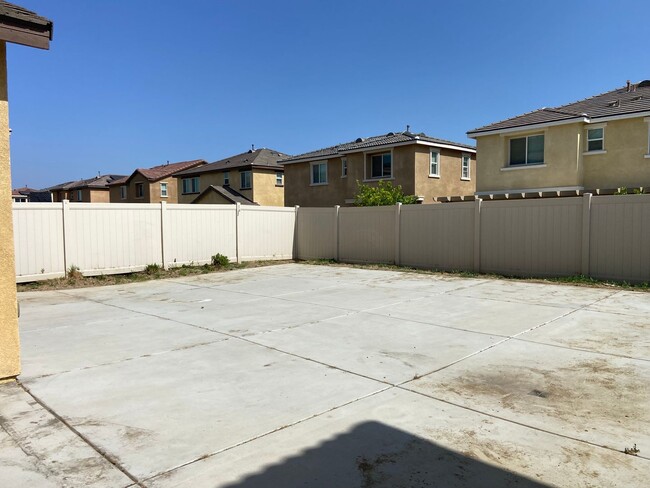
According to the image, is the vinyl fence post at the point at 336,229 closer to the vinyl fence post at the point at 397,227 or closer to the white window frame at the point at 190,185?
the vinyl fence post at the point at 397,227

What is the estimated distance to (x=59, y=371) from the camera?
5.75m

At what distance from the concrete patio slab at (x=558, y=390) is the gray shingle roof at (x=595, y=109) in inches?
625

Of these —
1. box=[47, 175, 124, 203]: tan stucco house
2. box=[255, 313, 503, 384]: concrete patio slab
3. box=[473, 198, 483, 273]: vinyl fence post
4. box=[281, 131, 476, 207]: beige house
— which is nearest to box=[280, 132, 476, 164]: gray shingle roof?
box=[281, 131, 476, 207]: beige house

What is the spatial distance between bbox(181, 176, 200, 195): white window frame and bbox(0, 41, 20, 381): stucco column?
3644cm

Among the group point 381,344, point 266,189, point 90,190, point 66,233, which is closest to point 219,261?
point 66,233

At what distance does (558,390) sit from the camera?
496 centimetres

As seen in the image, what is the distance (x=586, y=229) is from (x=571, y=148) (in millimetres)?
7959

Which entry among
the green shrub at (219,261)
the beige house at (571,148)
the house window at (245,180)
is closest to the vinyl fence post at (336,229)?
the green shrub at (219,261)

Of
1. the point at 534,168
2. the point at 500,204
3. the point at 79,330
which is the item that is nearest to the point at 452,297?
the point at 500,204

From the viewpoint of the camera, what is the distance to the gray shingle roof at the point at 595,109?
18769 millimetres

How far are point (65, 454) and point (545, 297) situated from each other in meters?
9.72

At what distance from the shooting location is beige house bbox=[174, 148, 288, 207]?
3466 cm

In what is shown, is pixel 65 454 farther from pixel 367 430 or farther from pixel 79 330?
pixel 79 330

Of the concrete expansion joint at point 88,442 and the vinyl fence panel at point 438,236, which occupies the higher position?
the vinyl fence panel at point 438,236
